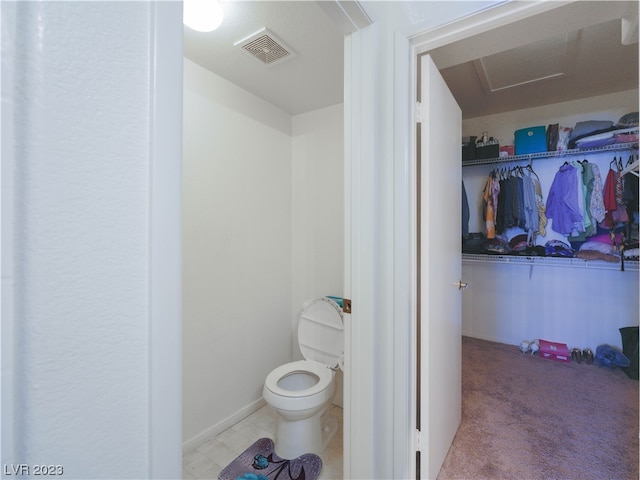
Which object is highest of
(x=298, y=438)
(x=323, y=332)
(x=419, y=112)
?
(x=419, y=112)

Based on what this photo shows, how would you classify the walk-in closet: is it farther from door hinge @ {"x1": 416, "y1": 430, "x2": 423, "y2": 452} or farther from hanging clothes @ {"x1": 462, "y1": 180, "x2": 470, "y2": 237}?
door hinge @ {"x1": 416, "y1": 430, "x2": 423, "y2": 452}

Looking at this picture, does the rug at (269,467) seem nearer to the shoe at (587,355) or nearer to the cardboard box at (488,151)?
the shoe at (587,355)

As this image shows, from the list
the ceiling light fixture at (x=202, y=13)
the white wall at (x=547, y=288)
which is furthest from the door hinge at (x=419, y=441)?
the white wall at (x=547, y=288)

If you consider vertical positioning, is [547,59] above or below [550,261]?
above

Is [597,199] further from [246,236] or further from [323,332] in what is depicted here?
[246,236]

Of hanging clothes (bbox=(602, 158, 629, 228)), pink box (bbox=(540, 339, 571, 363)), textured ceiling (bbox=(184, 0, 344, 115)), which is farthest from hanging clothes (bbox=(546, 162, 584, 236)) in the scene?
textured ceiling (bbox=(184, 0, 344, 115))

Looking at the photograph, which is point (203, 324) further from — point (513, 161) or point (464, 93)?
point (513, 161)

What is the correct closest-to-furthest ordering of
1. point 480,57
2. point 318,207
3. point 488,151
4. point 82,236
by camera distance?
point 82,236
point 480,57
point 318,207
point 488,151

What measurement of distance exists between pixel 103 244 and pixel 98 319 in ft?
0.32

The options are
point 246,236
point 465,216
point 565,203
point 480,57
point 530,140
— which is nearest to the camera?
point 480,57

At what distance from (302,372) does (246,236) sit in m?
0.99

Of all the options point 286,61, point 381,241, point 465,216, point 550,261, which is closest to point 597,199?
point 550,261

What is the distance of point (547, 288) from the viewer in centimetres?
285

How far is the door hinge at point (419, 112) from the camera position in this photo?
1.22 m
